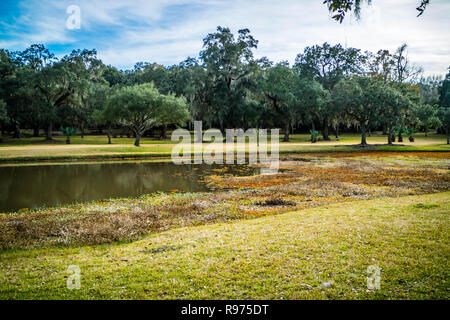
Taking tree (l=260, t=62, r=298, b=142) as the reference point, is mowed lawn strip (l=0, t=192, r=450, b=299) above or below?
below

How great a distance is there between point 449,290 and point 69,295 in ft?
19.4

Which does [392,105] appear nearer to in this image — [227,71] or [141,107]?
[227,71]

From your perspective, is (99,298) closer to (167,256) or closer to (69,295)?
(69,295)

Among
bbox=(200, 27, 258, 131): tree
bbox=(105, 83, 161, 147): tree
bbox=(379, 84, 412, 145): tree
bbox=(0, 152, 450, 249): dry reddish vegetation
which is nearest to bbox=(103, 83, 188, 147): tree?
bbox=(105, 83, 161, 147): tree

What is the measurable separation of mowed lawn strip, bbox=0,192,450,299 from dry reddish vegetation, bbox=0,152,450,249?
1073 millimetres

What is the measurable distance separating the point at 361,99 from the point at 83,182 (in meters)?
40.4

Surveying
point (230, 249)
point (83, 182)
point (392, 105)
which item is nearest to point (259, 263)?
point (230, 249)

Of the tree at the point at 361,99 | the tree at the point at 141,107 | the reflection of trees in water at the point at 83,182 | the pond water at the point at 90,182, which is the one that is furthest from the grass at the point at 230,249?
the tree at the point at 361,99

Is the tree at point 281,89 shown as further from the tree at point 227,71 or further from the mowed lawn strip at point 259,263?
the mowed lawn strip at point 259,263

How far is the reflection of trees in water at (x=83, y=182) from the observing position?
47.8 ft

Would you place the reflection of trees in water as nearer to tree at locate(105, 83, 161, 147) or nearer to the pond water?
the pond water

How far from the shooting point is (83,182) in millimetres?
18469

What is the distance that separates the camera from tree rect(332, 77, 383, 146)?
1734 inches
